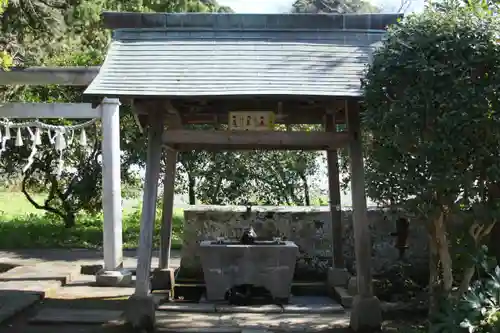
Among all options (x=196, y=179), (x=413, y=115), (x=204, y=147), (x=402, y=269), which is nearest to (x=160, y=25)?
(x=204, y=147)

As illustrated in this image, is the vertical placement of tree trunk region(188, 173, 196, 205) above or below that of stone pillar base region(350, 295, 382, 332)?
below

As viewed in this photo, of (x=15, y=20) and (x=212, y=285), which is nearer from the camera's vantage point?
(x=212, y=285)

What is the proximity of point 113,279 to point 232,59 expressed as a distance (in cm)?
433

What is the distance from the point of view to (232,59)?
24.5 feet

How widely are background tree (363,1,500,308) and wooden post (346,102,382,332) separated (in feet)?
3.06

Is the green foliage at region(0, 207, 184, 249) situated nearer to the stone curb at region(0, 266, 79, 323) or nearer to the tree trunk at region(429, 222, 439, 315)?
the stone curb at region(0, 266, 79, 323)

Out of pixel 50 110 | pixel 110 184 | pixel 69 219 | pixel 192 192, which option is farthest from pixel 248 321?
pixel 69 219

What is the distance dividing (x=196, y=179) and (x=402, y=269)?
8002mm

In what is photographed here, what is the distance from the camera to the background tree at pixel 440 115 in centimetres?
556

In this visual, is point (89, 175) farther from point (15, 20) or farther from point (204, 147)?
point (204, 147)

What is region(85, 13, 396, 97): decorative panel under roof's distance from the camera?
22.5 ft

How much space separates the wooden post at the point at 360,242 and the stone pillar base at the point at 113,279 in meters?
4.12

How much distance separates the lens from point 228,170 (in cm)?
1538

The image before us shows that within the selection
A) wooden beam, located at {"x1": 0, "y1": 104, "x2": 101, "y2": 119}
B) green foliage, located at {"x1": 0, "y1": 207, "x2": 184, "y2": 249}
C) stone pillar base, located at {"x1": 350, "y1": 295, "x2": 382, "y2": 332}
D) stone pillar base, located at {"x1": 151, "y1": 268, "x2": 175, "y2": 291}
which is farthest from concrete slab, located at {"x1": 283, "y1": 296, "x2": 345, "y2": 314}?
green foliage, located at {"x1": 0, "y1": 207, "x2": 184, "y2": 249}
